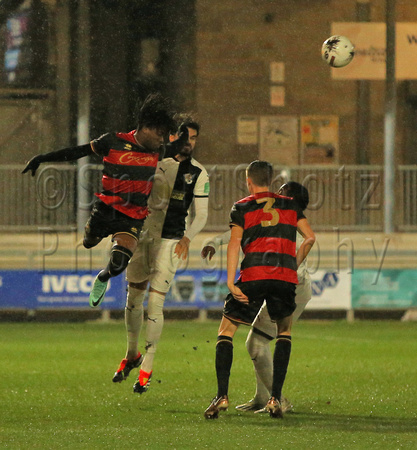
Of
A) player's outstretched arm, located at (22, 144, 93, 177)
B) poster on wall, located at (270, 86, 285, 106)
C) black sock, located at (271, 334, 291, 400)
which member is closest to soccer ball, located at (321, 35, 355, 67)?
player's outstretched arm, located at (22, 144, 93, 177)

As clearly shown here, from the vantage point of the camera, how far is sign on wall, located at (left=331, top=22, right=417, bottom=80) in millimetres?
18969

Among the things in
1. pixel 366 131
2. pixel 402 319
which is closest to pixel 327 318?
pixel 402 319

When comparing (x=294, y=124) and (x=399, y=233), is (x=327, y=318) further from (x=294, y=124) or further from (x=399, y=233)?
(x=294, y=124)

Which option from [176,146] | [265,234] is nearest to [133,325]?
[176,146]

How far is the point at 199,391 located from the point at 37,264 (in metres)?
7.30

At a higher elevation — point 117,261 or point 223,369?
point 117,261

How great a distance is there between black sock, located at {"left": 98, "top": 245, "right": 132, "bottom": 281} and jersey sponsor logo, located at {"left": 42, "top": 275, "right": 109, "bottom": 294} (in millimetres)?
7571

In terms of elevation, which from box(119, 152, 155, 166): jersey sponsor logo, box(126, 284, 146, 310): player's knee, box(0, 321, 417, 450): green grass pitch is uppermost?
box(119, 152, 155, 166): jersey sponsor logo

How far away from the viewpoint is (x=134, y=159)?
8.29 m

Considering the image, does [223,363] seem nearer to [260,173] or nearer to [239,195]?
[260,173]

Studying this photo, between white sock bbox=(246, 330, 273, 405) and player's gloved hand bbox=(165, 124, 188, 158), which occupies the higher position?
player's gloved hand bbox=(165, 124, 188, 158)

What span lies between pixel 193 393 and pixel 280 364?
1914mm

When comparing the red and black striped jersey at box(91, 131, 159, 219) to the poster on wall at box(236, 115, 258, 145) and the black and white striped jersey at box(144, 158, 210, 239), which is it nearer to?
the black and white striped jersey at box(144, 158, 210, 239)

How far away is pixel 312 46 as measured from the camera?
21.6m
